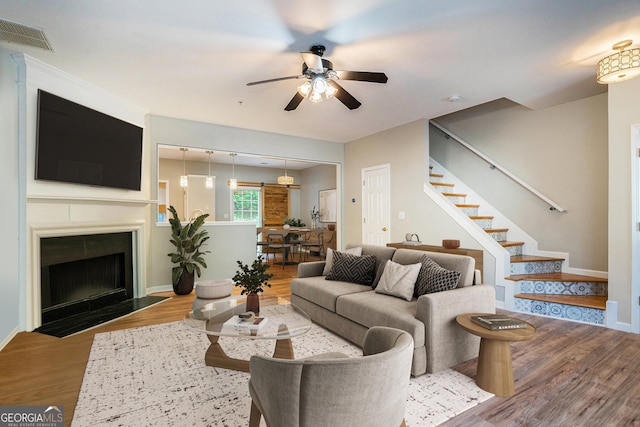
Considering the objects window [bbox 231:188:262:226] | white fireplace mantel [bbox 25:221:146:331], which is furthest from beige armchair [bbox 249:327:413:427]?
window [bbox 231:188:262:226]

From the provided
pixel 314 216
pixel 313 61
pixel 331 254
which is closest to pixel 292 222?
pixel 314 216

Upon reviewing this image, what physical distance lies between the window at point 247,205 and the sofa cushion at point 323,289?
6199mm

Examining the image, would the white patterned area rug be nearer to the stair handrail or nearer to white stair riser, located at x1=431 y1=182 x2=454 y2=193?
the stair handrail

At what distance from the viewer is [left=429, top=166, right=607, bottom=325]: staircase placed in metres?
3.55

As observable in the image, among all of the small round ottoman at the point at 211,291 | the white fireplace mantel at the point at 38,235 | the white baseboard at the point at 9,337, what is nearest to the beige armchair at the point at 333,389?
the white baseboard at the point at 9,337

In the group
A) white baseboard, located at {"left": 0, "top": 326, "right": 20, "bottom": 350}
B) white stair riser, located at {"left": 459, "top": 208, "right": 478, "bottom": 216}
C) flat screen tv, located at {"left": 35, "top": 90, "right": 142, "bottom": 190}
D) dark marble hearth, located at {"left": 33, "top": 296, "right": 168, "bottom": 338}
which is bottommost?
dark marble hearth, located at {"left": 33, "top": 296, "right": 168, "bottom": 338}

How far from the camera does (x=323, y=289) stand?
133 inches

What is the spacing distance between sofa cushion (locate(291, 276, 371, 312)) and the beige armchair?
194cm

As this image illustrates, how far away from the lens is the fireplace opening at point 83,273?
136 inches

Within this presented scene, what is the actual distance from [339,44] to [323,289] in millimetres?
2486

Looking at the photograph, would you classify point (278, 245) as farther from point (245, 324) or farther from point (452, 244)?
point (245, 324)

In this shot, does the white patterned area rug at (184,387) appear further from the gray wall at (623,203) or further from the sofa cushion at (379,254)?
the gray wall at (623,203)

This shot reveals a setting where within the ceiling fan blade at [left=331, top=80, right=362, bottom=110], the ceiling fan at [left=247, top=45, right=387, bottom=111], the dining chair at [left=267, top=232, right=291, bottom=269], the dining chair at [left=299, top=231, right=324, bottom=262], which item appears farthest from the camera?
the dining chair at [left=299, top=231, right=324, bottom=262]

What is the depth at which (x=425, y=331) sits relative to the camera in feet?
7.74
